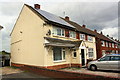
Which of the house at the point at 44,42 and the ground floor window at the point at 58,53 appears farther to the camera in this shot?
the ground floor window at the point at 58,53

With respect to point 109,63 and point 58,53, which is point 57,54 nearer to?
Answer: point 58,53

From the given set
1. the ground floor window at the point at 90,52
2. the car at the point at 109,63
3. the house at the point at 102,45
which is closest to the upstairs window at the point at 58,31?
the car at the point at 109,63

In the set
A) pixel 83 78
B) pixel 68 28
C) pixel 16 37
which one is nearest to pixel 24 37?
pixel 16 37

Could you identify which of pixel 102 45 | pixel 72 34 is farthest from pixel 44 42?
pixel 102 45

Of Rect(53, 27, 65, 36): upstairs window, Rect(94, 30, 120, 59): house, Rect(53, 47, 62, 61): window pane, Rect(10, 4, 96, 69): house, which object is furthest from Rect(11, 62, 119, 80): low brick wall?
Rect(94, 30, 120, 59): house

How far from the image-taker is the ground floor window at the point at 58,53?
47.5 ft

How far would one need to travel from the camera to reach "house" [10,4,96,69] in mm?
13469

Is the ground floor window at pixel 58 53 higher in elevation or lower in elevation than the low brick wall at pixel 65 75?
higher

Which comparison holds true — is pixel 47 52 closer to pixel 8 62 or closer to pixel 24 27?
pixel 24 27

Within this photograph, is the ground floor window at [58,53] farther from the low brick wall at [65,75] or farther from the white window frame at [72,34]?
the low brick wall at [65,75]

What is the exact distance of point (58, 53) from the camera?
591 inches

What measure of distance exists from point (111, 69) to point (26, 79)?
26.6 ft

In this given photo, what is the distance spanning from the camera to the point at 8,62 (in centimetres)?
2148

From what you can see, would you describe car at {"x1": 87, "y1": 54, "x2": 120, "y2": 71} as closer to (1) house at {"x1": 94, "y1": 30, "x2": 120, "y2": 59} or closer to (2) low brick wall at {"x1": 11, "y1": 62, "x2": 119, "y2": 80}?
(2) low brick wall at {"x1": 11, "y1": 62, "x2": 119, "y2": 80}
